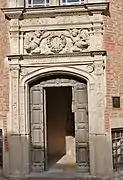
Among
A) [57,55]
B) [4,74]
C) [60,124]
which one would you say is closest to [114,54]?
[57,55]

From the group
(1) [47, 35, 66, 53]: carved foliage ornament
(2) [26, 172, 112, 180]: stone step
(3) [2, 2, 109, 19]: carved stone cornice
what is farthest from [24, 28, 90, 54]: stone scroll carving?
(2) [26, 172, 112, 180]: stone step

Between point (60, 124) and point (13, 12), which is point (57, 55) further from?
point (60, 124)

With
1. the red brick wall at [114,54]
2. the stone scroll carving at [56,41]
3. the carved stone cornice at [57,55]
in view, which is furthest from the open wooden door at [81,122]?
the stone scroll carving at [56,41]

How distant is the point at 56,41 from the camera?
26.2 feet

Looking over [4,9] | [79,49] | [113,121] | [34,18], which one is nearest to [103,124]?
[113,121]

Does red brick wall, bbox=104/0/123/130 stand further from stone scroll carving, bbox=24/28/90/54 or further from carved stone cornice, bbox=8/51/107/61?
stone scroll carving, bbox=24/28/90/54

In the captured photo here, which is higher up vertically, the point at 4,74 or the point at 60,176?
the point at 4,74

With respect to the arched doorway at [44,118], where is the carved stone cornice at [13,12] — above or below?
above

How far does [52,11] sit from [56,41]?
0.75 m

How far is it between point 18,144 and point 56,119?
3.17 meters

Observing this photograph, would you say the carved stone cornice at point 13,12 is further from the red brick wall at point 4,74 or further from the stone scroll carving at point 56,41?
the stone scroll carving at point 56,41

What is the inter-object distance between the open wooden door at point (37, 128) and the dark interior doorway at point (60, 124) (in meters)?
2.31

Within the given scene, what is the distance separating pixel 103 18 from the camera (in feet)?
26.0

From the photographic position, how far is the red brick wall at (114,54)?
7.96 meters
